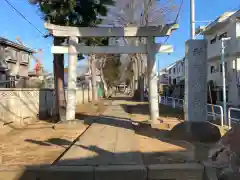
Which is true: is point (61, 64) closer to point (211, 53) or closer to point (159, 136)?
point (159, 136)

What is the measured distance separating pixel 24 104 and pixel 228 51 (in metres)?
19.9

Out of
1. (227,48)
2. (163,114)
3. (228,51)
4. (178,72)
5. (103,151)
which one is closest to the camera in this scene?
(103,151)

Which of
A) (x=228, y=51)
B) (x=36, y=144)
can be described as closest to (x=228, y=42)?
(x=228, y=51)

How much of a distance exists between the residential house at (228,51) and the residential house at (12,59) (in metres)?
17.9

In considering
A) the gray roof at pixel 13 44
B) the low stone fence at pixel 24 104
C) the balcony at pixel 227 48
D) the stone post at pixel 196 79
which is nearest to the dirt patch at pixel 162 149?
the stone post at pixel 196 79

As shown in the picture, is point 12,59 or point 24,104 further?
point 12,59

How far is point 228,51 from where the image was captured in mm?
26406

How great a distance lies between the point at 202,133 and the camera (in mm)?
8258

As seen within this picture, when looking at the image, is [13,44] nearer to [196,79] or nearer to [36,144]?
[36,144]

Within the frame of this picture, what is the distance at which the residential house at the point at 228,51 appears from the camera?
24906 millimetres

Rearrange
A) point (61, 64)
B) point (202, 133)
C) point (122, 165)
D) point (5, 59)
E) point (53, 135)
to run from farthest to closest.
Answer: point (5, 59), point (61, 64), point (53, 135), point (202, 133), point (122, 165)

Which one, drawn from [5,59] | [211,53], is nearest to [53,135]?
[5,59]

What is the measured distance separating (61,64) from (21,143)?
6120 mm

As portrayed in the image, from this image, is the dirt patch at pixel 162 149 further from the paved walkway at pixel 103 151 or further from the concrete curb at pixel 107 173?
the concrete curb at pixel 107 173
